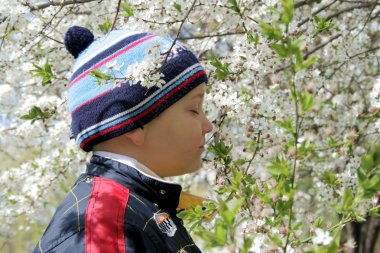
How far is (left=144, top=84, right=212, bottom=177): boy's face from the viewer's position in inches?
77.0

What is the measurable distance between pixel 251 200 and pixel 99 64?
73cm

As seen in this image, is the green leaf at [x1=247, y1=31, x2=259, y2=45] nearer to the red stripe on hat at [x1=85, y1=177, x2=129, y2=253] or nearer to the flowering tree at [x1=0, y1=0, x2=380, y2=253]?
the flowering tree at [x1=0, y1=0, x2=380, y2=253]

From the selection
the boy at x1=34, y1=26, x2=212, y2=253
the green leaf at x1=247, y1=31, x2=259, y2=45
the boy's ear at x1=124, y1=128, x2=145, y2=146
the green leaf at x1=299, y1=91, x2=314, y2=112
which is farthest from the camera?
the green leaf at x1=247, y1=31, x2=259, y2=45

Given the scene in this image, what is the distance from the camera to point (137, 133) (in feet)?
6.36

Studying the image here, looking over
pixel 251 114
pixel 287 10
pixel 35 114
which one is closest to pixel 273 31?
pixel 287 10

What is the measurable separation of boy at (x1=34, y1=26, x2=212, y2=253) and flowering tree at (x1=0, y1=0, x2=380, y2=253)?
0.32 ft

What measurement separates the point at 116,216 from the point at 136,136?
399 millimetres

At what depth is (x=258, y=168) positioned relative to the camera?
2.83 metres

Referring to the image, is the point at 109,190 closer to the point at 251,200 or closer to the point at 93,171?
the point at 93,171

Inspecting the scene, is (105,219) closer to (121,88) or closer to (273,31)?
(121,88)

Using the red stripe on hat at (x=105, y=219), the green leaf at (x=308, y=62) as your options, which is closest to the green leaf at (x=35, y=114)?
the red stripe on hat at (x=105, y=219)

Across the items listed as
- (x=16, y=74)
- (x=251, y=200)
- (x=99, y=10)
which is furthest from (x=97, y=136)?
(x=16, y=74)

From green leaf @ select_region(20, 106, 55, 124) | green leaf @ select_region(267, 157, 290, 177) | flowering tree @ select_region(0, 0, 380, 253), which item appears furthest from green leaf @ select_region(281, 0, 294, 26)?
green leaf @ select_region(20, 106, 55, 124)

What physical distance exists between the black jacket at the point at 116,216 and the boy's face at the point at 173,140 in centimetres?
9
